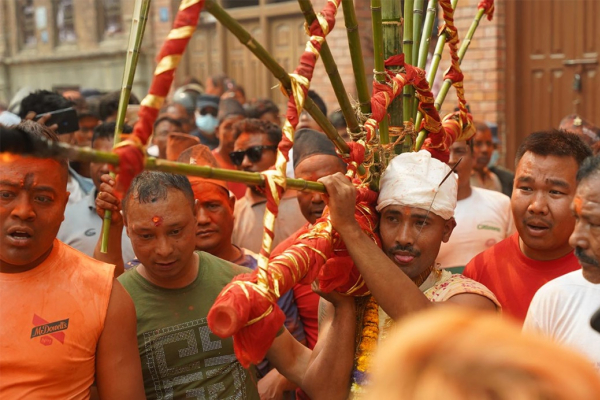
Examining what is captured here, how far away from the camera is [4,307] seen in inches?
95.9

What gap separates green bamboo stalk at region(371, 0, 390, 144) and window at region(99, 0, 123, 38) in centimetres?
1289

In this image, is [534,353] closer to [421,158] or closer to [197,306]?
[421,158]

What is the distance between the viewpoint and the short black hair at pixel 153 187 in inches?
119

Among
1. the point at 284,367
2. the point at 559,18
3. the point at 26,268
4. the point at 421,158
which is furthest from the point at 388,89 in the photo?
the point at 559,18

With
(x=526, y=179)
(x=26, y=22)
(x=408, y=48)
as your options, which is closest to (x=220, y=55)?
(x=26, y=22)

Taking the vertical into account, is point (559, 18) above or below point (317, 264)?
above

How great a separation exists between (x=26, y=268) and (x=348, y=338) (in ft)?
3.51

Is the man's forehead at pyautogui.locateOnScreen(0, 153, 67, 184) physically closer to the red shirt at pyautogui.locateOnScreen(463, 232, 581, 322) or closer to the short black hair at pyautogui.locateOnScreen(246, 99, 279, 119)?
the red shirt at pyautogui.locateOnScreen(463, 232, 581, 322)

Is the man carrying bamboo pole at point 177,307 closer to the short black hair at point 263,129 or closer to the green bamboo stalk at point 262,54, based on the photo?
the green bamboo stalk at point 262,54

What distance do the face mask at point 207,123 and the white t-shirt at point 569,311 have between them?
625cm

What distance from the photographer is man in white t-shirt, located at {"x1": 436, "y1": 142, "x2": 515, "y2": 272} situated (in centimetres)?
443

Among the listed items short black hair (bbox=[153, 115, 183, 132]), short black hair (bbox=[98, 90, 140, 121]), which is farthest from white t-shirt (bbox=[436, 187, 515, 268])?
short black hair (bbox=[98, 90, 140, 121])

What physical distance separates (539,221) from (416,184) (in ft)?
2.90

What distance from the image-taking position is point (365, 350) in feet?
8.42
